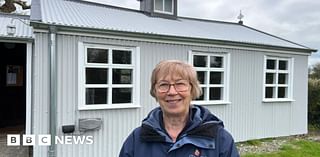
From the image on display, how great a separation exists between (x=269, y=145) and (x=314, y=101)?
15.3ft

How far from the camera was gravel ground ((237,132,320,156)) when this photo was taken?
770 centimetres

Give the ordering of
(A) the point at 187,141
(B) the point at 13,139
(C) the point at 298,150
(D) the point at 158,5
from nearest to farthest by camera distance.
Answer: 1. (A) the point at 187,141
2. (C) the point at 298,150
3. (B) the point at 13,139
4. (D) the point at 158,5

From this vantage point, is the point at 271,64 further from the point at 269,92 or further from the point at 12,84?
the point at 12,84

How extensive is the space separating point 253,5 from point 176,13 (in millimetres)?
6924

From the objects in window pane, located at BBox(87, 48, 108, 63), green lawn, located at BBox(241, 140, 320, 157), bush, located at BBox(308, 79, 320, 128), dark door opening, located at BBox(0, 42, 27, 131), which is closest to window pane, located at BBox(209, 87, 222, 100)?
green lawn, located at BBox(241, 140, 320, 157)

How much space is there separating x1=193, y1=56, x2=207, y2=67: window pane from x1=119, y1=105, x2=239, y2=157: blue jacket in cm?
613

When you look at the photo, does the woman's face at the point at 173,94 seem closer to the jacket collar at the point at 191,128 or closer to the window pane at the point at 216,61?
the jacket collar at the point at 191,128

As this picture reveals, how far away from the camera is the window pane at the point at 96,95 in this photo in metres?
6.40

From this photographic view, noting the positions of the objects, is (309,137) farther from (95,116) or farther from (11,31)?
(11,31)

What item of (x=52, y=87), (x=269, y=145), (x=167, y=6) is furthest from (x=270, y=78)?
(x=52, y=87)

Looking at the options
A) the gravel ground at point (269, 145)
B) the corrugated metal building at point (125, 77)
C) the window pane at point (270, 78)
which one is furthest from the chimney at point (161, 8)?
the gravel ground at point (269, 145)

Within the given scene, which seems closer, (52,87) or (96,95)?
(52,87)

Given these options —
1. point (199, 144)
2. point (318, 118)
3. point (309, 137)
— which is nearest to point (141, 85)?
point (199, 144)

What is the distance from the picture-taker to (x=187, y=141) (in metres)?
1.67
